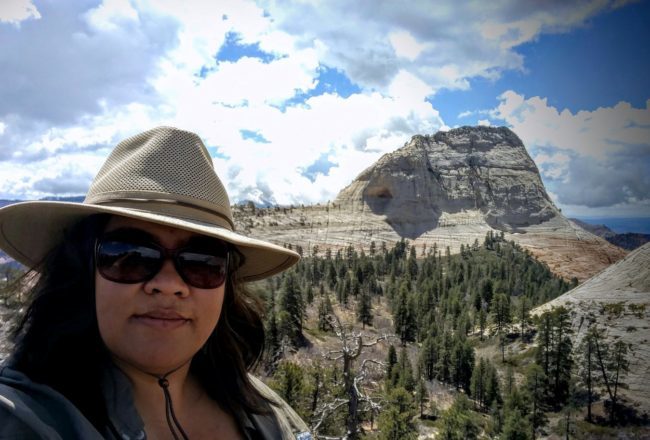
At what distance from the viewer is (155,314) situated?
1.26 m

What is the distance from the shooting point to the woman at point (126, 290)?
3.74ft

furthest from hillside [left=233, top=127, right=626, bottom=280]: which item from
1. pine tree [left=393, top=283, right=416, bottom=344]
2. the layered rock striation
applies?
pine tree [left=393, top=283, right=416, bottom=344]

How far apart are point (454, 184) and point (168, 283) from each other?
11348 centimetres

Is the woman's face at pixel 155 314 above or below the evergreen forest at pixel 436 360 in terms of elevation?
above

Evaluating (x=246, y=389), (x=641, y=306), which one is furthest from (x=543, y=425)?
(x=246, y=389)

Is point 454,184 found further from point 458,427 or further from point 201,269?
point 201,269

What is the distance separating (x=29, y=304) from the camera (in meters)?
1.36

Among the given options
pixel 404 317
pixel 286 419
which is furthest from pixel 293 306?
pixel 286 419

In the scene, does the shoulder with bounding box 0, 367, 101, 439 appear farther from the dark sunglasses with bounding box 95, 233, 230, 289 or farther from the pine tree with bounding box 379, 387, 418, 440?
the pine tree with bounding box 379, 387, 418, 440

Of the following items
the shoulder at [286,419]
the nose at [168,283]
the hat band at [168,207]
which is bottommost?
the shoulder at [286,419]

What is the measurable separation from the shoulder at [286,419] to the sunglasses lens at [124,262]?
2.89 ft

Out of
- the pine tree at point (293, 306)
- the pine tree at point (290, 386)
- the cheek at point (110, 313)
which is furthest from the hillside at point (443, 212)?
the cheek at point (110, 313)

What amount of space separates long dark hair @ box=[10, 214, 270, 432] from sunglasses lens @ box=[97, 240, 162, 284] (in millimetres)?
79

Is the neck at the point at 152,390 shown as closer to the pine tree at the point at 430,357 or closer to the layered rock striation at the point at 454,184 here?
the pine tree at the point at 430,357
